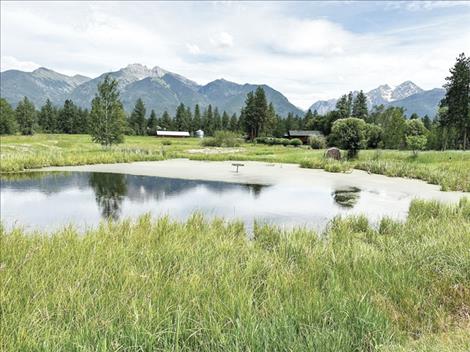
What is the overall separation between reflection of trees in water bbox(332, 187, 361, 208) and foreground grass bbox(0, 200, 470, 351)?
5.11 meters

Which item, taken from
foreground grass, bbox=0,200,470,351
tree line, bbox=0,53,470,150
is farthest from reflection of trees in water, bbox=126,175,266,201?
tree line, bbox=0,53,470,150

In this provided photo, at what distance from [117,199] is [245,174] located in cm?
810

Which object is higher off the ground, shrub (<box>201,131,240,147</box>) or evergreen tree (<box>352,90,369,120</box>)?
evergreen tree (<box>352,90,369,120</box>)

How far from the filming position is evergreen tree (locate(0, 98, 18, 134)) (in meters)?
58.6

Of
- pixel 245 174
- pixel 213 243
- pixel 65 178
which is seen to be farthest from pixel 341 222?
pixel 65 178

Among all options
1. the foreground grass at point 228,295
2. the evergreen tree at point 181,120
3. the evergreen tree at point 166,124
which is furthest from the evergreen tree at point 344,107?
the foreground grass at point 228,295

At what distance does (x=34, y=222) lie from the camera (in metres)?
7.73

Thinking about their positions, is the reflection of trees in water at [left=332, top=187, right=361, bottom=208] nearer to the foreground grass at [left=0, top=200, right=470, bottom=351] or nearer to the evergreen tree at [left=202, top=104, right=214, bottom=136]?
the foreground grass at [left=0, top=200, right=470, bottom=351]

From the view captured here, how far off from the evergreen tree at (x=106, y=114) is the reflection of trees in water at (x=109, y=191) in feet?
52.1

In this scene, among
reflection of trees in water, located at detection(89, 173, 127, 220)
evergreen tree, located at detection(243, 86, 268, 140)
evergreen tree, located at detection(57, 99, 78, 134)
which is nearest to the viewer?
reflection of trees in water, located at detection(89, 173, 127, 220)

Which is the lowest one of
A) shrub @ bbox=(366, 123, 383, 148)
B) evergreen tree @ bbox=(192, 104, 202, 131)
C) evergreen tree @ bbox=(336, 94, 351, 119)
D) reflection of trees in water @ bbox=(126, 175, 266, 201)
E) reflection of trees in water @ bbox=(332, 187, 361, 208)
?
reflection of trees in water @ bbox=(126, 175, 266, 201)

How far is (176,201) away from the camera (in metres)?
10.5

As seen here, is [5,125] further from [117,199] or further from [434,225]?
[434,225]

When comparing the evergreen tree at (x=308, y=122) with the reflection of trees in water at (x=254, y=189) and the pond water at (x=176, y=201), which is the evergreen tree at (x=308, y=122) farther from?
the pond water at (x=176, y=201)
